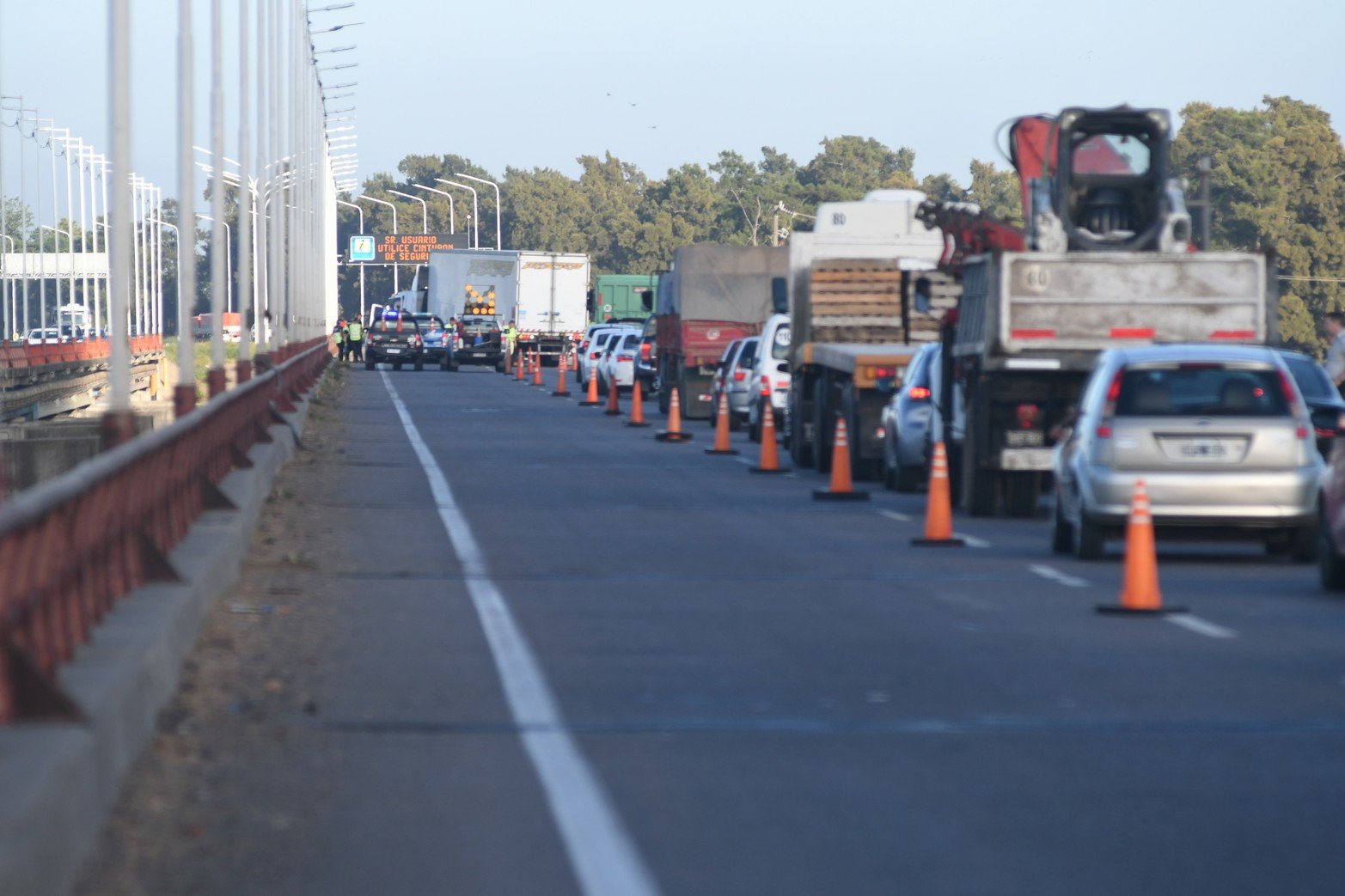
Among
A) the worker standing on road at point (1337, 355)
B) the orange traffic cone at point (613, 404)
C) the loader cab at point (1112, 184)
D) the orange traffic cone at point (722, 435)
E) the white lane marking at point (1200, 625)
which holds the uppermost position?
the loader cab at point (1112, 184)

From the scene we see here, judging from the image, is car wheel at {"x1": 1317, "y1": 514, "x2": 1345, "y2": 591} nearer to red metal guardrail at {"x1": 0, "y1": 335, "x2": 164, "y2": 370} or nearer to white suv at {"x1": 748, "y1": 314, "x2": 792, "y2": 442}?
white suv at {"x1": 748, "y1": 314, "x2": 792, "y2": 442}

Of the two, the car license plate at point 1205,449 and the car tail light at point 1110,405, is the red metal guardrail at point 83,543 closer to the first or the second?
the car tail light at point 1110,405

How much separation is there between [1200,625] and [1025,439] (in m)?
7.43

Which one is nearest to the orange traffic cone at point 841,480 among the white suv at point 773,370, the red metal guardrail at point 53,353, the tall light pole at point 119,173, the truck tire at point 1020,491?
the truck tire at point 1020,491

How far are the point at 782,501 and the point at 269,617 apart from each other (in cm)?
1016

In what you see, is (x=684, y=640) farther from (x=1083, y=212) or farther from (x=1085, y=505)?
(x=1083, y=212)

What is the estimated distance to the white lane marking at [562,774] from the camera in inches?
269

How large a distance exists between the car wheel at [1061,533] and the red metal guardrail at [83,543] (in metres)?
5.84

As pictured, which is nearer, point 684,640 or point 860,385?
point 684,640

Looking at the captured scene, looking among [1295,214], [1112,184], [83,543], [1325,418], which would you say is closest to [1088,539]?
[1325,418]

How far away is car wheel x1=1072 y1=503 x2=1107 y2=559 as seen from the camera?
1642 centimetres

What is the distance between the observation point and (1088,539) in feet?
54.0

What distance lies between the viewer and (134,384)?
74688 mm

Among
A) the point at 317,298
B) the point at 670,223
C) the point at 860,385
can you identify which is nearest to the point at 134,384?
the point at 317,298
